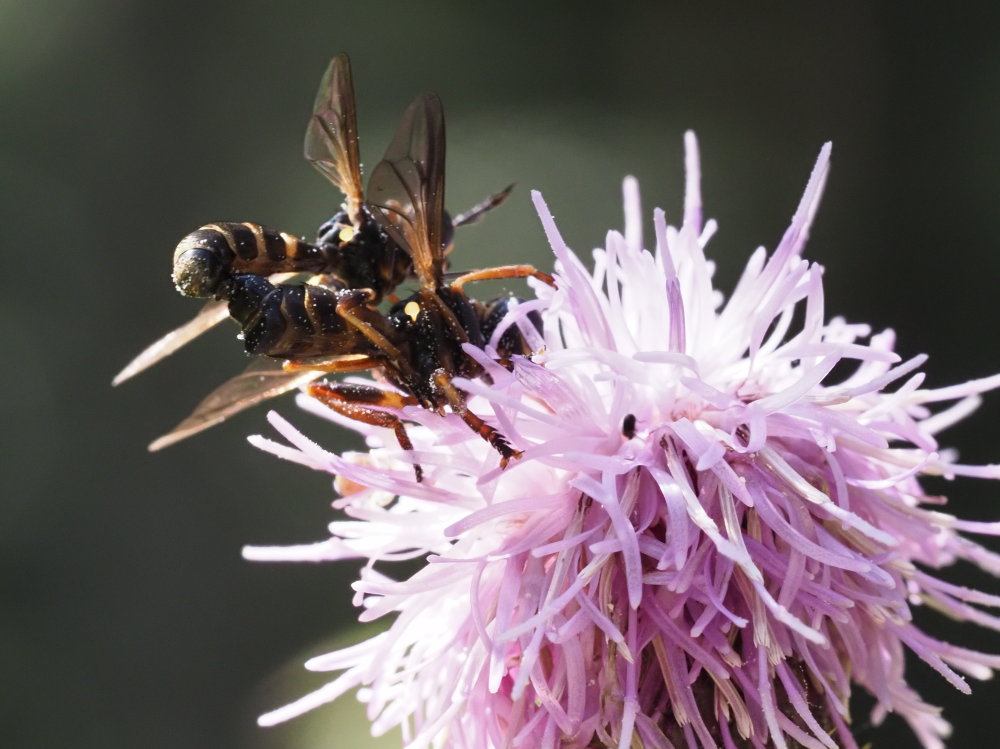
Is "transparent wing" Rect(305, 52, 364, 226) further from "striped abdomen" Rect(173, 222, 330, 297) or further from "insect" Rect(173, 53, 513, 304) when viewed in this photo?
"striped abdomen" Rect(173, 222, 330, 297)

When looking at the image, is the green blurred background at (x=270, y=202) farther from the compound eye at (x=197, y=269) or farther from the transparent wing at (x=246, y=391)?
the compound eye at (x=197, y=269)

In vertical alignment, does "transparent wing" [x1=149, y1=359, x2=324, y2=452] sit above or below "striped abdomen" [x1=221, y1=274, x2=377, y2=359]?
below

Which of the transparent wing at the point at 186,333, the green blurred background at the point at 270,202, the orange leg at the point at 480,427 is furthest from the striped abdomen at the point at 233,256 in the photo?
the green blurred background at the point at 270,202

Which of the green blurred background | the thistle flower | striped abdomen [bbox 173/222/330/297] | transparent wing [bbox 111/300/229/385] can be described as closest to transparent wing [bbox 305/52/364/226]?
striped abdomen [bbox 173/222/330/297]

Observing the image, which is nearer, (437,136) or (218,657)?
(437,136)

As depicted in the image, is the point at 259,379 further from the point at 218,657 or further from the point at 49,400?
the point at 49,400

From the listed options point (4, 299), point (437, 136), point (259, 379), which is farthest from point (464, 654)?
point (4, 299)
